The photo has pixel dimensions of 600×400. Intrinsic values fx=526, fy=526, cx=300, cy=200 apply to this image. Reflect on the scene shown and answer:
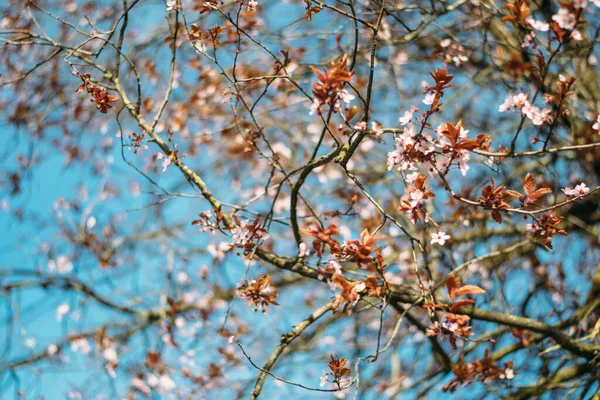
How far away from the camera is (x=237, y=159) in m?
5.65

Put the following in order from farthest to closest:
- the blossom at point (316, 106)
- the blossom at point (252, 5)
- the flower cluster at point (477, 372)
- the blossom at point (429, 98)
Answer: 1. the flower cluster at point (477, 372)
2. the blossom at point (252, 5)
3. the blossom at point (429, 98)
4. the blossom at point (316, 106)

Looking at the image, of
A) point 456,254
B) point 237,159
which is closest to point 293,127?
point 237,159

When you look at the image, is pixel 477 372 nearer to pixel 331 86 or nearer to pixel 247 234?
pixel 247 234

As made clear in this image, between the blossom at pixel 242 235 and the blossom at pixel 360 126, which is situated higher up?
the blossom at pixel 242 235

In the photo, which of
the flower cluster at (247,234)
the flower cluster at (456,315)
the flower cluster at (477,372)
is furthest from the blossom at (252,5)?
the flower cluster at (477,372)

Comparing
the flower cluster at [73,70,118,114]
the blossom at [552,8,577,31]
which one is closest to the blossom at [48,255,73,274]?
the flower cluster at [73,70,118,114]

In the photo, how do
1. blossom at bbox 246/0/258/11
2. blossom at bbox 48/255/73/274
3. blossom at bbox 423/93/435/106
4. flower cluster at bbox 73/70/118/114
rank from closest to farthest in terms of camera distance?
blossom at bbox 423/93/435/106 → blossom at bbox 246/0/258/11 → flower cluster at bbox 73/70/118/114 → blossom at bbox 48/255/73/274

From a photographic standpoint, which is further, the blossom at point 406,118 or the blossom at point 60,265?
the blossom at point 60,265

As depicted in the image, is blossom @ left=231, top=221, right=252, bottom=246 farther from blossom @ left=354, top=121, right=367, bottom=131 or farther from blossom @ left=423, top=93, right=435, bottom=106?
blossom @ left=423, top=93, right=435, bottom=106

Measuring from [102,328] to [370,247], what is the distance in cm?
333

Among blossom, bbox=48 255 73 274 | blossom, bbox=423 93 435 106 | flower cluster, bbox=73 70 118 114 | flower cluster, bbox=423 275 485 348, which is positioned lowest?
flower cluster, bbox=423 275 485 348

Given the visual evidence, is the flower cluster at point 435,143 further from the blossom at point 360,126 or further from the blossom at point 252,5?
the blossom at point 252,5

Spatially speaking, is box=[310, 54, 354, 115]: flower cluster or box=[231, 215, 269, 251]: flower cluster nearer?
box=[310, 54, 354, 115]: flower cluster

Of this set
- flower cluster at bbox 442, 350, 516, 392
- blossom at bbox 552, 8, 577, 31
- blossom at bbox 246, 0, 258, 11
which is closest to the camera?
blossom at bbox 552, 8, 577, 31
